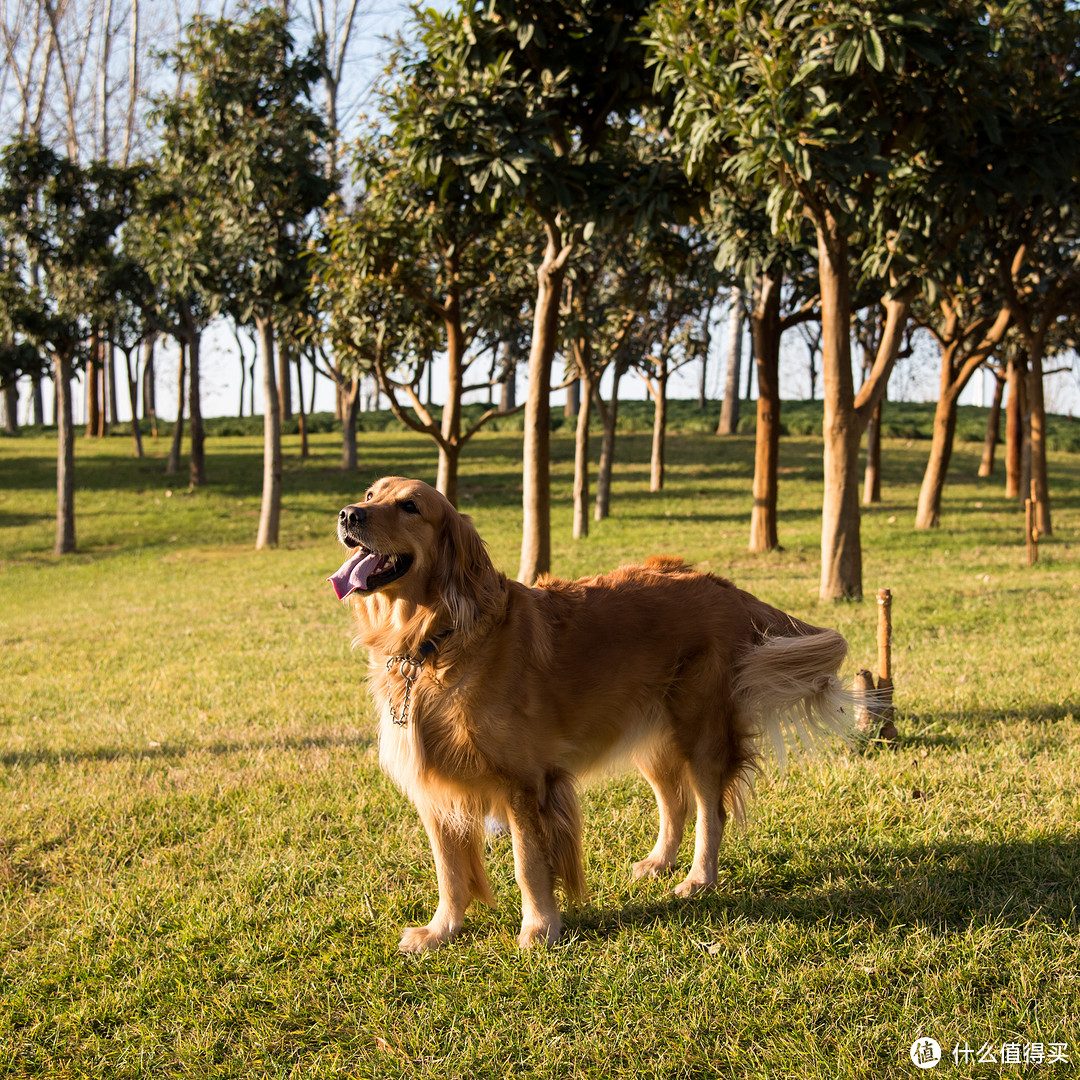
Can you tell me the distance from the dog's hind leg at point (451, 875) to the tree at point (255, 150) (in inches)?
566

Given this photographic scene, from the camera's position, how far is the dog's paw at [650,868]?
3.86 meters

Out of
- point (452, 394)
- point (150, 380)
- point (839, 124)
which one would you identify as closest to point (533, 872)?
point (839, 124)

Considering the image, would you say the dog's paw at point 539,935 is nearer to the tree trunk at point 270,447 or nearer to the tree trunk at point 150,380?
the tree trunk at point 270,447

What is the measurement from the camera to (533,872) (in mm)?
3361

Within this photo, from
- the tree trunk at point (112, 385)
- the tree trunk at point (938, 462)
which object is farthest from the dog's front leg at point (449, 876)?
the tree trunk at point (112, 385)

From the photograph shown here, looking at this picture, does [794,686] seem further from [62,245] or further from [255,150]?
[62,245]

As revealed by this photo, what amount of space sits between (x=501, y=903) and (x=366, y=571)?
1.61m

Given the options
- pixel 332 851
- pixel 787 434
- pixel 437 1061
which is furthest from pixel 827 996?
pixel 787 434

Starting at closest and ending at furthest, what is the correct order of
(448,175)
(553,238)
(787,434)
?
1. (448,175)
2. (553,238)
3. (787,434)

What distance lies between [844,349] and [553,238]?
3580 mm

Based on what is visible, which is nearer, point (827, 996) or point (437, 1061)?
point (437, 1061)

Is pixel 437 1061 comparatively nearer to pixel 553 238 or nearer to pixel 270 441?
pixel 553 238

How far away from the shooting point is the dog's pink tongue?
9.99ft

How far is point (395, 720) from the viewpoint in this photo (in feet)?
11.0
